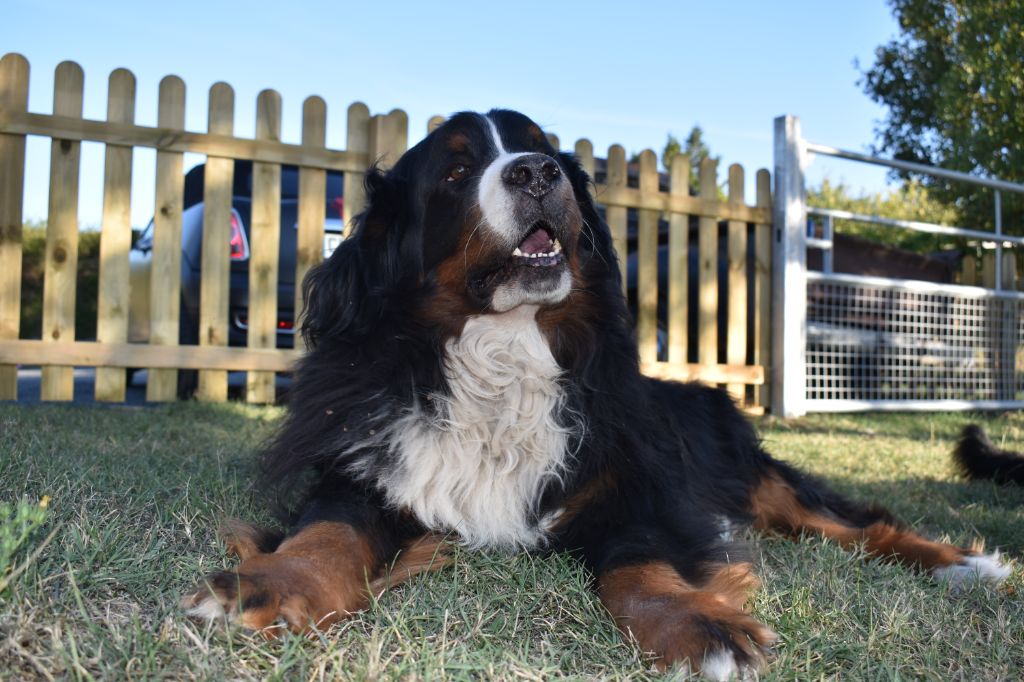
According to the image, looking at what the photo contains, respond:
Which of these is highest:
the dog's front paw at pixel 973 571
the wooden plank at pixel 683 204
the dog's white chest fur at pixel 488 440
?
the wooden plank at pixel 683 204

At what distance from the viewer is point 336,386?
7.63ft

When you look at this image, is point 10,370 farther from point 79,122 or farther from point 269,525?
point 269,525

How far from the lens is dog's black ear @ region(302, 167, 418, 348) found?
2.42 metres

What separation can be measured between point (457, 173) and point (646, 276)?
12.4ft

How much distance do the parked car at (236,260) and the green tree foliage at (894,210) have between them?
1121 centimetres

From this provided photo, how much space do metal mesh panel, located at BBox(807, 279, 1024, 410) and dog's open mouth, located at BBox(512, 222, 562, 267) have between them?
459 centimetres

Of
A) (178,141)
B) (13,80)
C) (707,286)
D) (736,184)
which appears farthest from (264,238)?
(736,184)

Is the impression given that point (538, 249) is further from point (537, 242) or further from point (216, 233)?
point (216, 233)

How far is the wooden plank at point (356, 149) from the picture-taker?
5441 millimetres

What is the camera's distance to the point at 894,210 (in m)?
30.8

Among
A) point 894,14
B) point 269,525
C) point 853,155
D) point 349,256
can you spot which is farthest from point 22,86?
point 894,14

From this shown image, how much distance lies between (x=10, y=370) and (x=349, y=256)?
3.23 metres

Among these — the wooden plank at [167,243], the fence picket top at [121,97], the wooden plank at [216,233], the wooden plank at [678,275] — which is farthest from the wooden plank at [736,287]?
the fence picket top at [121,97]

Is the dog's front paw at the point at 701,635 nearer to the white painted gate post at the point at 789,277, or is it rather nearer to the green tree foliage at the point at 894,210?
the white painted gate post at the point at 789,277
